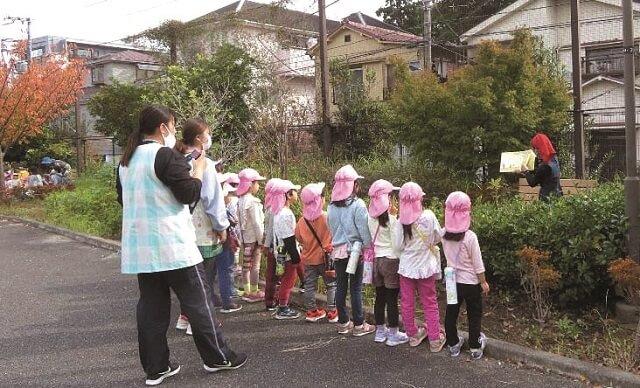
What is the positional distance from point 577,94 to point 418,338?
20.7 feet

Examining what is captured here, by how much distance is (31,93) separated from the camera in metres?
18.8

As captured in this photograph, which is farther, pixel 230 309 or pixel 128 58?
pixel 128 58

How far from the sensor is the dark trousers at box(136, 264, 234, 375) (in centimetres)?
397

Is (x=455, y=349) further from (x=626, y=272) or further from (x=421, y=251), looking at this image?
(x=626, y=272)

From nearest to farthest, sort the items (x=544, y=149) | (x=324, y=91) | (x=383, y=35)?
1. (x=544, y=149)
2. (x=324, y=91)
3. (x=383, y=35)

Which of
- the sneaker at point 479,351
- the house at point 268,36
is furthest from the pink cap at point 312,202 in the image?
the house at point 268,36

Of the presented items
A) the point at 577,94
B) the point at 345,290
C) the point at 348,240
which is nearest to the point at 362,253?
the point at 348,240

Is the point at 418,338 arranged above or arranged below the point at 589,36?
below

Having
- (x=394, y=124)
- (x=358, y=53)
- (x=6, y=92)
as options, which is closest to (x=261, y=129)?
(x=394, y=124)

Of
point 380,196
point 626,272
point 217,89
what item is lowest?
point 626,272

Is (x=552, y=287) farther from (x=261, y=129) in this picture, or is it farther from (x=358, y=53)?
(x=358, y=53)

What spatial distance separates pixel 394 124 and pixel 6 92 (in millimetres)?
13994

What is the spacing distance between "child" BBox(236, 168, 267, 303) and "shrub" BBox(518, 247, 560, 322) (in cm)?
261

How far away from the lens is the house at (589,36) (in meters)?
19.2
